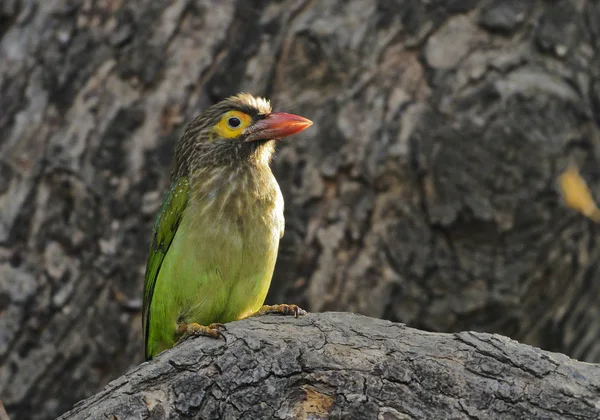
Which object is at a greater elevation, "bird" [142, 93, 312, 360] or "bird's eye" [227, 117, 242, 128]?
"bird's eye" [227, 117, 242, 128]

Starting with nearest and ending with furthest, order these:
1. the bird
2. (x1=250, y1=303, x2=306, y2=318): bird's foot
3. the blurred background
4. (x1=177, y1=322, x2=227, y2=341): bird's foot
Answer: (x1=177, y1=322, x2=227, y2=341): bird's foot < (x1=250, y1=303, x2=306, y2=318): bird's foot < the bird < the blurred background

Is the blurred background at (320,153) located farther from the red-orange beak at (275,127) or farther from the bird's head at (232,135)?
the red-orange beak at (275,127)

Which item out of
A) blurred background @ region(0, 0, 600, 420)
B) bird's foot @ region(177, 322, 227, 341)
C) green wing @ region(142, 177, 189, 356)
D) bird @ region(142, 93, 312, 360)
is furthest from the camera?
blurred background @ region(0, 0, 600, 420)

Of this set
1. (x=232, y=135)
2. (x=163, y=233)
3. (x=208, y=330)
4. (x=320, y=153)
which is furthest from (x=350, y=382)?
(x=320, y=153)

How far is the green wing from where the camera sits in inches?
174

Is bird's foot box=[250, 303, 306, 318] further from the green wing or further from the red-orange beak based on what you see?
the red-orange beak

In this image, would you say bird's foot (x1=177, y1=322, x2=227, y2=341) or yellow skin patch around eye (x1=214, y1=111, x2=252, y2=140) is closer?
bird's foot (x1=177, y1=322, x2=227, y2=341)

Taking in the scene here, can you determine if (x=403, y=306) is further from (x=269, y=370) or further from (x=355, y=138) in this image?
(x=269, y=370)

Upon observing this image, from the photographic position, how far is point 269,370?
3.03 metres

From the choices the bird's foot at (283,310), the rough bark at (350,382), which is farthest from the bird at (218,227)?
the rough bark at (350,382)

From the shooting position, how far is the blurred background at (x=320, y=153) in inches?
200

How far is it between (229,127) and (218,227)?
2.31 ft

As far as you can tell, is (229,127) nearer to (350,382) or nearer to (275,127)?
(275,127)

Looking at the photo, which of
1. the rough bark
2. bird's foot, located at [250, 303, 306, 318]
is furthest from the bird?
the rough bark
